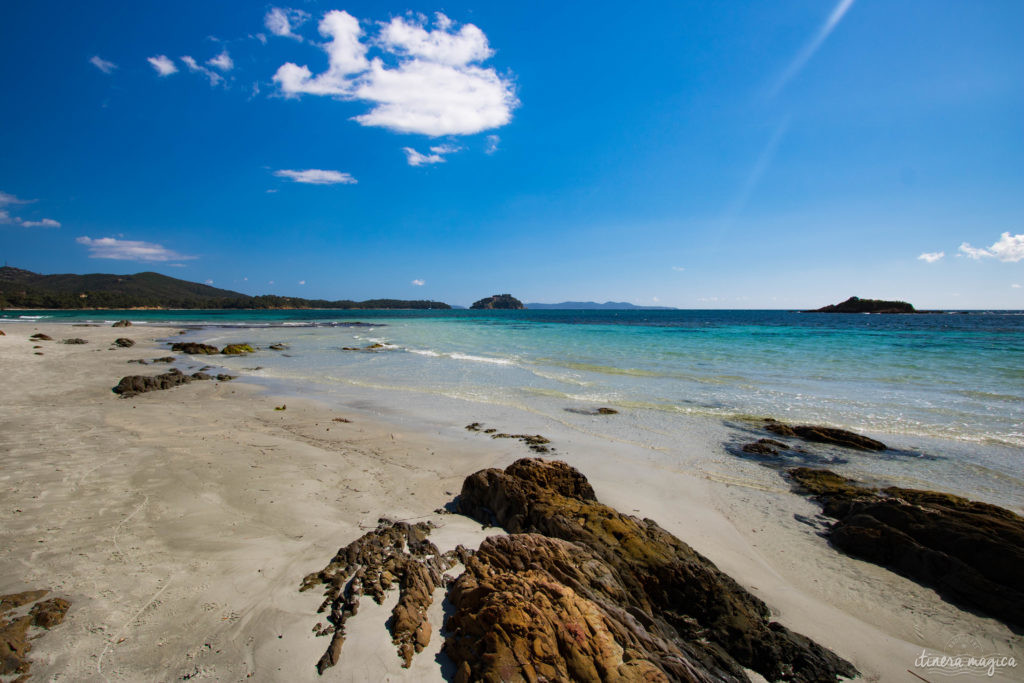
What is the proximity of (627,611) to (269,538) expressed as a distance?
4.27 meters

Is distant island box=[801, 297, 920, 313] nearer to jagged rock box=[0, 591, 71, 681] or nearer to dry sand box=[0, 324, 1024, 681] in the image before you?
dry sand box=[0, 324, 1024, 681]

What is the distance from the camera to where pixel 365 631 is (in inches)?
135

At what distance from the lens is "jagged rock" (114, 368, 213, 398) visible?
43.2 ft

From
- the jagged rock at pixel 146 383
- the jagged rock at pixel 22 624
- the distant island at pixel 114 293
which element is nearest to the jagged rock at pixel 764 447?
the jagged rock at pixel 22 624

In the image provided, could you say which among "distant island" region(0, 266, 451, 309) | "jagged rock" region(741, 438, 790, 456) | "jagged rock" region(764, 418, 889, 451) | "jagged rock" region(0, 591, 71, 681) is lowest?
"jagged rock" region(741, 438, 790, 456)

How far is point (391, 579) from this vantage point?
404cm

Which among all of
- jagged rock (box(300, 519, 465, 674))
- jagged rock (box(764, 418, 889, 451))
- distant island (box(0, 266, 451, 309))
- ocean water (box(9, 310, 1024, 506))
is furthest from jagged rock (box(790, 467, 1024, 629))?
distant island (box(0, 266, 451, 309))

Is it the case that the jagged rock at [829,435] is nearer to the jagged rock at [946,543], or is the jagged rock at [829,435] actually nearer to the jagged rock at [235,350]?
the jagged rock at [946,543]

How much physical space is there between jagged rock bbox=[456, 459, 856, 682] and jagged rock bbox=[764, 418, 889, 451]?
7.48 meters

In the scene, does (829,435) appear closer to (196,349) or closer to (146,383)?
(146,383)

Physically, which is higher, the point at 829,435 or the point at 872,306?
the point at 872,306

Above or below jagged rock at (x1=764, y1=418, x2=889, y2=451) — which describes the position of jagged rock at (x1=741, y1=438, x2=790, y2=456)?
below

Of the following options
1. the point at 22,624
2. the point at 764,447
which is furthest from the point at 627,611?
the point at 764,447

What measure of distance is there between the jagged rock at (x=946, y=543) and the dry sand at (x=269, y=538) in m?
0.24
